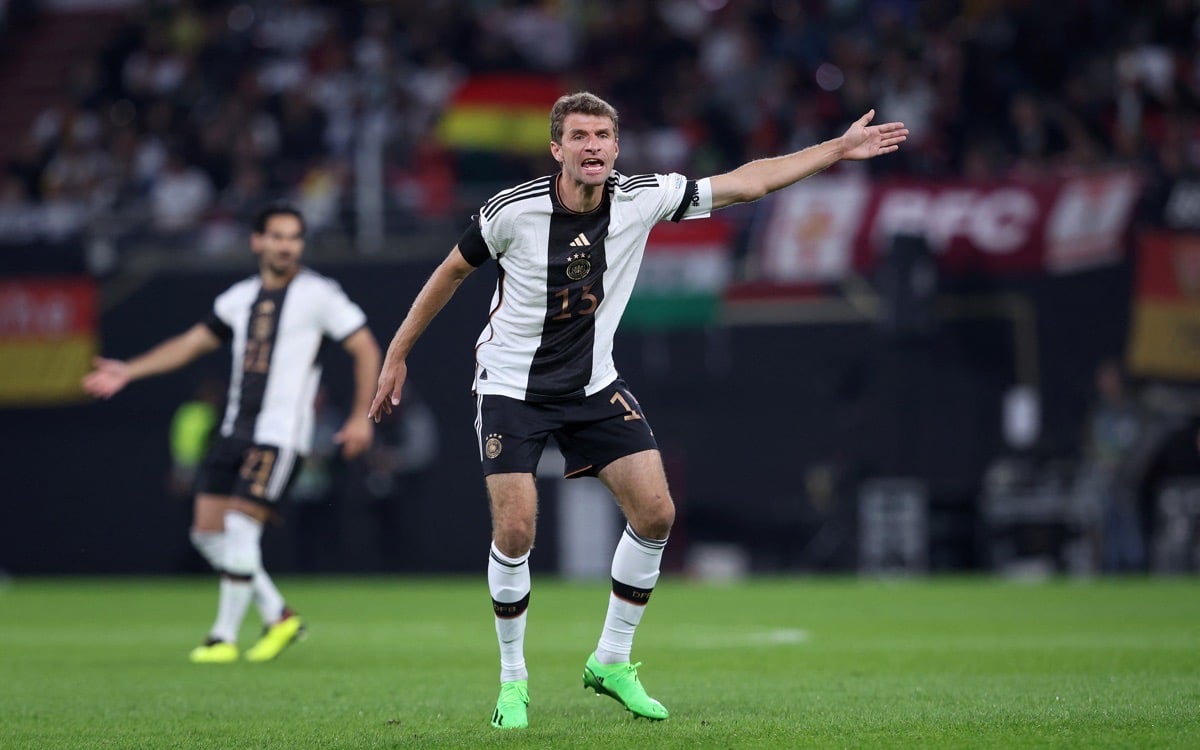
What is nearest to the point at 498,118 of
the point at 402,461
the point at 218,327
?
the point at 402,461

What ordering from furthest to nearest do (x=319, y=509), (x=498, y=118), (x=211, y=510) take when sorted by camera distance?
1. (x=498, y=118)
2. (x=319, y=509)
3. (x=211, y=510)

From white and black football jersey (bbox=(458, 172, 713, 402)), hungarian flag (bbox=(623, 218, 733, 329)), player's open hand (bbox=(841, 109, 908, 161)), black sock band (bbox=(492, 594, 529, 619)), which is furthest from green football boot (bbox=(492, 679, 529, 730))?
hungarian flag (bbox=(623, 218, 733, 329))

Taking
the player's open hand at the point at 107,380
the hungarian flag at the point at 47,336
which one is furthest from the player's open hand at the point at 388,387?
the hungarian flag at the point at 47,336

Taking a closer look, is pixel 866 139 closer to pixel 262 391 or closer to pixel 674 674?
pixel 674 674

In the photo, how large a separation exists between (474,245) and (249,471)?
4.00 meters

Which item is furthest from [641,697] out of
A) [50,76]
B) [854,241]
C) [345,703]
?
[50,76]

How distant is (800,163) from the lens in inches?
258

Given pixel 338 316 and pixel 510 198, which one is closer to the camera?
pixel 510 198

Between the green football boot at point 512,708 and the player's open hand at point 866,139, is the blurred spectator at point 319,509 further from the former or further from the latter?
the player's open hand at point 866,139

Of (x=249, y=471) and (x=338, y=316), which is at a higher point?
(x=338, y=316)

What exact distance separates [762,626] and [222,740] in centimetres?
667

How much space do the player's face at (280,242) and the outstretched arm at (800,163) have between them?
4078mm

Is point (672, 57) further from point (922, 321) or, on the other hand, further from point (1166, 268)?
point (1166, 268)

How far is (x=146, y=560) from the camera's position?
2034cm
